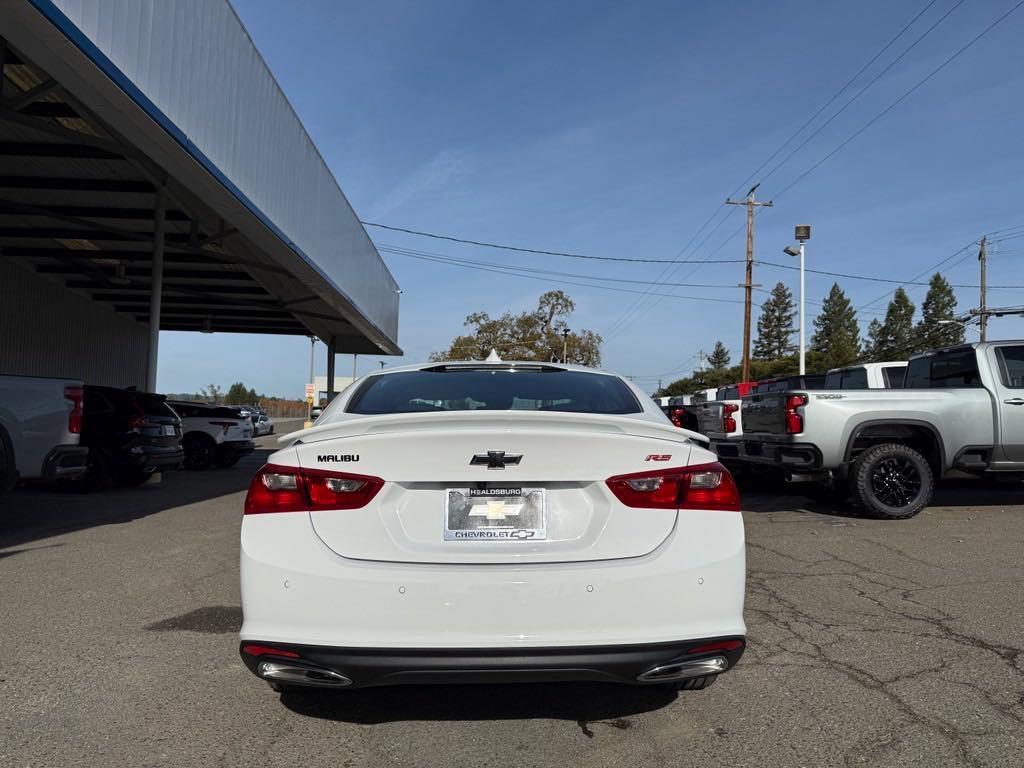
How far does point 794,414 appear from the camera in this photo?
8359 mm

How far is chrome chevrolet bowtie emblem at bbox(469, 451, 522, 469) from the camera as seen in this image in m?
2.87

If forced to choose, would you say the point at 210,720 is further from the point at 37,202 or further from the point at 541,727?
the point at 37,202

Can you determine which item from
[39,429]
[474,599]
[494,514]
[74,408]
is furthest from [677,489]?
[74,408]

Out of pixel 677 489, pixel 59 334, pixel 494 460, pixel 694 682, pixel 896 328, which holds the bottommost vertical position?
pixel 694 682

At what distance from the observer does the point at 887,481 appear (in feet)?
27.9

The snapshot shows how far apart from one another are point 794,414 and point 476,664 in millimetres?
6534

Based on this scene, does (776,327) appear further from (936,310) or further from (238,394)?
(238,394)

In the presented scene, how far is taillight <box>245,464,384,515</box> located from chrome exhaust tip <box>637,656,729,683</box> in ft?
4.01

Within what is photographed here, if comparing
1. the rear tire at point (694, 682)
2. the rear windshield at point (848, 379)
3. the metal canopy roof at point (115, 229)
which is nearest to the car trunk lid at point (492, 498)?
the rear tire at point (694, 682)

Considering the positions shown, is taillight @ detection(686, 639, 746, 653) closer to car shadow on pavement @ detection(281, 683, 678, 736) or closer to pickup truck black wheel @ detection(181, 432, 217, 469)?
car shadow on pavement @ detection(281, 683, 678, 736)

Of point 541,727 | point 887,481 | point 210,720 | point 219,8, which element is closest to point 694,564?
point 541,727

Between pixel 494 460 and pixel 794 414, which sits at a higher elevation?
pixel 794 414

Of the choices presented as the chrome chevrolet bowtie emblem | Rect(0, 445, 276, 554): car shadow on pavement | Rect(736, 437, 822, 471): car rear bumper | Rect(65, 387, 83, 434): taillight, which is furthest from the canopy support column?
the chrome chevrolet bowtie emblem

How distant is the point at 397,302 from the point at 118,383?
11.4 m
